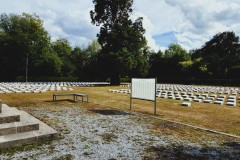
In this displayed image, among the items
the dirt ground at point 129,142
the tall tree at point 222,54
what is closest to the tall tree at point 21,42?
the tall tree at point 222,54

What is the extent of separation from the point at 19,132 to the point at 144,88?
5.55m

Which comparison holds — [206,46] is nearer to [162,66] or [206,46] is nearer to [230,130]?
[162,66]

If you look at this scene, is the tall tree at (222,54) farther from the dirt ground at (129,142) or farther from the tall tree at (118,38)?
the dirt ground at (129,142)

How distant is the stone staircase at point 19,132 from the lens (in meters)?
5.03

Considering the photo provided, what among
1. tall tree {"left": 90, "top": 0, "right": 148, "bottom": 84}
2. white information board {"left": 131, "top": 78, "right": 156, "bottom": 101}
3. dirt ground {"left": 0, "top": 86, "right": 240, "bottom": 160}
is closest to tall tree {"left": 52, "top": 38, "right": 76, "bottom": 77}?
tall tree {"left": 90, "top": 0, "right": 148, "bottom": 84}

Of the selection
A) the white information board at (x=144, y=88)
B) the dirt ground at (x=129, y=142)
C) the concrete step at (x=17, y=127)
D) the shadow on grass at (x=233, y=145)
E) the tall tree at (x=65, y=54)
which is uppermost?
the tall tree at (x=65, y=54)

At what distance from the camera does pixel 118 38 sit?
35.4 m

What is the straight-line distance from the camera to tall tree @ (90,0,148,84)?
34.0 meters

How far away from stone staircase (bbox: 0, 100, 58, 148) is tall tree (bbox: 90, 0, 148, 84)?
27.4m

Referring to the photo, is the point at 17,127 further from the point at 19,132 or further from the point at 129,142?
the point at 129,142

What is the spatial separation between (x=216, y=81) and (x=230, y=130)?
1596 inches

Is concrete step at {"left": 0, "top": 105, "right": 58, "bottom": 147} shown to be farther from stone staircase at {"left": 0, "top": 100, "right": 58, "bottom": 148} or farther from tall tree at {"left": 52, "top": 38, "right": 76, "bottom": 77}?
tall tree at {"left": 52, "top": 38, "right": 76, "bottom": 77}

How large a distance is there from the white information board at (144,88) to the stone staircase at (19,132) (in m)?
4.77

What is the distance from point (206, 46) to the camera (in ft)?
222
